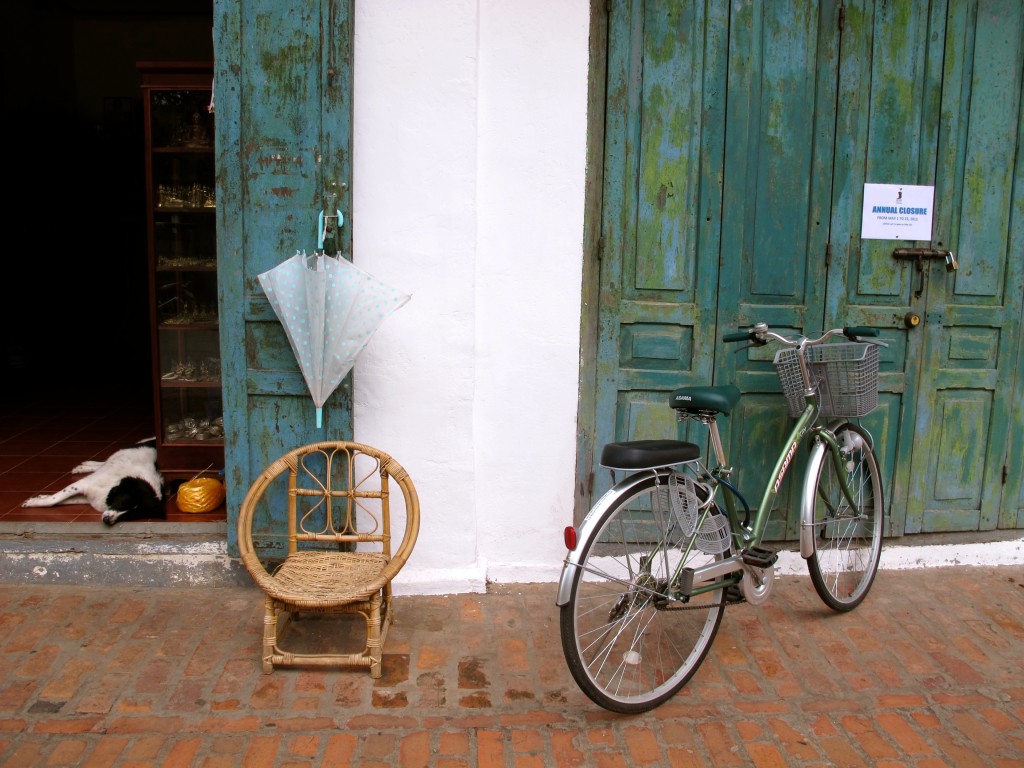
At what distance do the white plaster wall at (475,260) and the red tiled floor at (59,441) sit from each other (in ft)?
4.12

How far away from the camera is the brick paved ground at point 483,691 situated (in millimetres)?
2871

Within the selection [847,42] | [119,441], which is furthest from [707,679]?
[119,441]

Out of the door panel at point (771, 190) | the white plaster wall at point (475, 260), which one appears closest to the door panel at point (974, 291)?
the door panel at point (771, 190)

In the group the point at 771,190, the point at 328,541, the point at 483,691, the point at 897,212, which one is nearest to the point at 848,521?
the point at 897,212

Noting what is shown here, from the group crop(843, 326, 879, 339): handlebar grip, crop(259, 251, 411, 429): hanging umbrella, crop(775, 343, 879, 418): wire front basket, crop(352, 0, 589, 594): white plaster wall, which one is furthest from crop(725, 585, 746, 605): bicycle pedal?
crop(259, 251, 411, 429): hanging umbrella

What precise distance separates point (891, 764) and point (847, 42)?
308cm

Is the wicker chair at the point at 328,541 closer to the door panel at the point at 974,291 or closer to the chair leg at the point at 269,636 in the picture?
the chair leg at the point at 269,636

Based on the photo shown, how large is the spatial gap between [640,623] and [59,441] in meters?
4.38

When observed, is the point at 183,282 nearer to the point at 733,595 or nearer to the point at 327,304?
the point at 327,304

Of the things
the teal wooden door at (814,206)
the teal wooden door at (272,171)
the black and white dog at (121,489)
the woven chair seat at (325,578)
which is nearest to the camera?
the woven chair seat at (325,578)

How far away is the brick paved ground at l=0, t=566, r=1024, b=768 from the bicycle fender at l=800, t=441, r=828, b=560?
39 cm

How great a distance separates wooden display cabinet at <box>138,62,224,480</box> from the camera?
4750 millimetres

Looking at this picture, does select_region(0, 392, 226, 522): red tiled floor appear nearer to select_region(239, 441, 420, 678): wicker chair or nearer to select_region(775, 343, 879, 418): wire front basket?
select_region(239, 441, 420, 678): wicker chair

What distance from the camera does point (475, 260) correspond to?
385 cm
